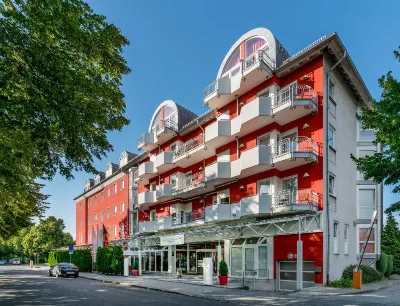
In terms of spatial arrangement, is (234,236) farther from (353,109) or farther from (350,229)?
(353,109)

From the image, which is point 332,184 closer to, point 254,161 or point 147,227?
point 254,161

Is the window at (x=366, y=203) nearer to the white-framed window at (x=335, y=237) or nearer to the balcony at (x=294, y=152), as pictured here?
the white-framed window at (x=335, y=237)

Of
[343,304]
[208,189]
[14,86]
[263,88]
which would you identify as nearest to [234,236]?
[208,189]

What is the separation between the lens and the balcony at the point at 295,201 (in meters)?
19.2

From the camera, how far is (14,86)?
385 inches

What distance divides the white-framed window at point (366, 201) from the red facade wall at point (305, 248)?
757 centimetres

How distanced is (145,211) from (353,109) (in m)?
21.6

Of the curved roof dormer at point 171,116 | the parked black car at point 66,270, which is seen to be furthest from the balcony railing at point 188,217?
the parked black car at point 66,270

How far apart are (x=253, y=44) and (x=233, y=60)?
2068 mm

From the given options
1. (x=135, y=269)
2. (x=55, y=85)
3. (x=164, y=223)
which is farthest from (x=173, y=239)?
(x=55, y=85)

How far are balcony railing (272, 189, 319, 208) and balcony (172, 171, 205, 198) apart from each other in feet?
22.8

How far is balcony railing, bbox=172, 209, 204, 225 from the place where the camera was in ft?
94.9

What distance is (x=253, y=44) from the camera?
24516 millimetres

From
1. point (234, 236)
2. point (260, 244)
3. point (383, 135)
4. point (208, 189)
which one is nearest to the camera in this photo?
point (383, 135)
